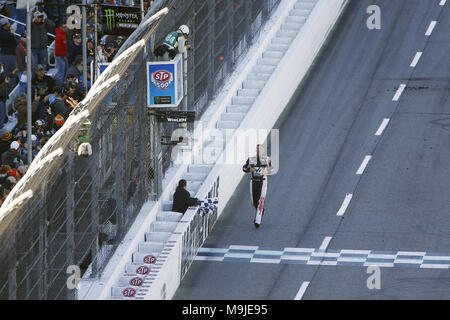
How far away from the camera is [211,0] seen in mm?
27969

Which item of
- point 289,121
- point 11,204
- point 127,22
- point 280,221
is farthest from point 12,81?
point 11,204

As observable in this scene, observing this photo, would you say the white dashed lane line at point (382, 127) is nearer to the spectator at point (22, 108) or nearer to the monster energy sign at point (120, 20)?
the monster energy sign at point (120, 20)

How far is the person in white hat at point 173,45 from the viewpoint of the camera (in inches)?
941

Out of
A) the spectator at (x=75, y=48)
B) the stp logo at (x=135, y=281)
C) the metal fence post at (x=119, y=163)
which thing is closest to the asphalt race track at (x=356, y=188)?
the stp logo at (x=135, y=281)

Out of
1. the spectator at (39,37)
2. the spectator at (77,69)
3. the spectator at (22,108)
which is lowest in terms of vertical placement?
the spectator at (22,108)

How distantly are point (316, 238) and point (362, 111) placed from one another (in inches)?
240

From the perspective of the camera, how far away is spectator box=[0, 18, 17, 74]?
3128 centimetres

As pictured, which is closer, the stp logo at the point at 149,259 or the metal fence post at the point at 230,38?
the stp logo at the point at 149,259

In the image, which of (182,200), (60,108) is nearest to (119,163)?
(182,200)

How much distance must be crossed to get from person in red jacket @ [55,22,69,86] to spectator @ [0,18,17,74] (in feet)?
3.22

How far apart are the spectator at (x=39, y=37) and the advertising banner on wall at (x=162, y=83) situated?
823 cm

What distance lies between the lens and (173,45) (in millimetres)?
24125

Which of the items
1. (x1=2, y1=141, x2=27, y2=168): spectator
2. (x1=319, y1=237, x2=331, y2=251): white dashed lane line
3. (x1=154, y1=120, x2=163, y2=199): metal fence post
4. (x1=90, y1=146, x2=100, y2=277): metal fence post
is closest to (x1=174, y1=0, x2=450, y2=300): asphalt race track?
(x1=319, y1=237, x2=331, y2=251): white dashed lane line

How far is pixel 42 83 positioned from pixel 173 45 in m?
7.27
